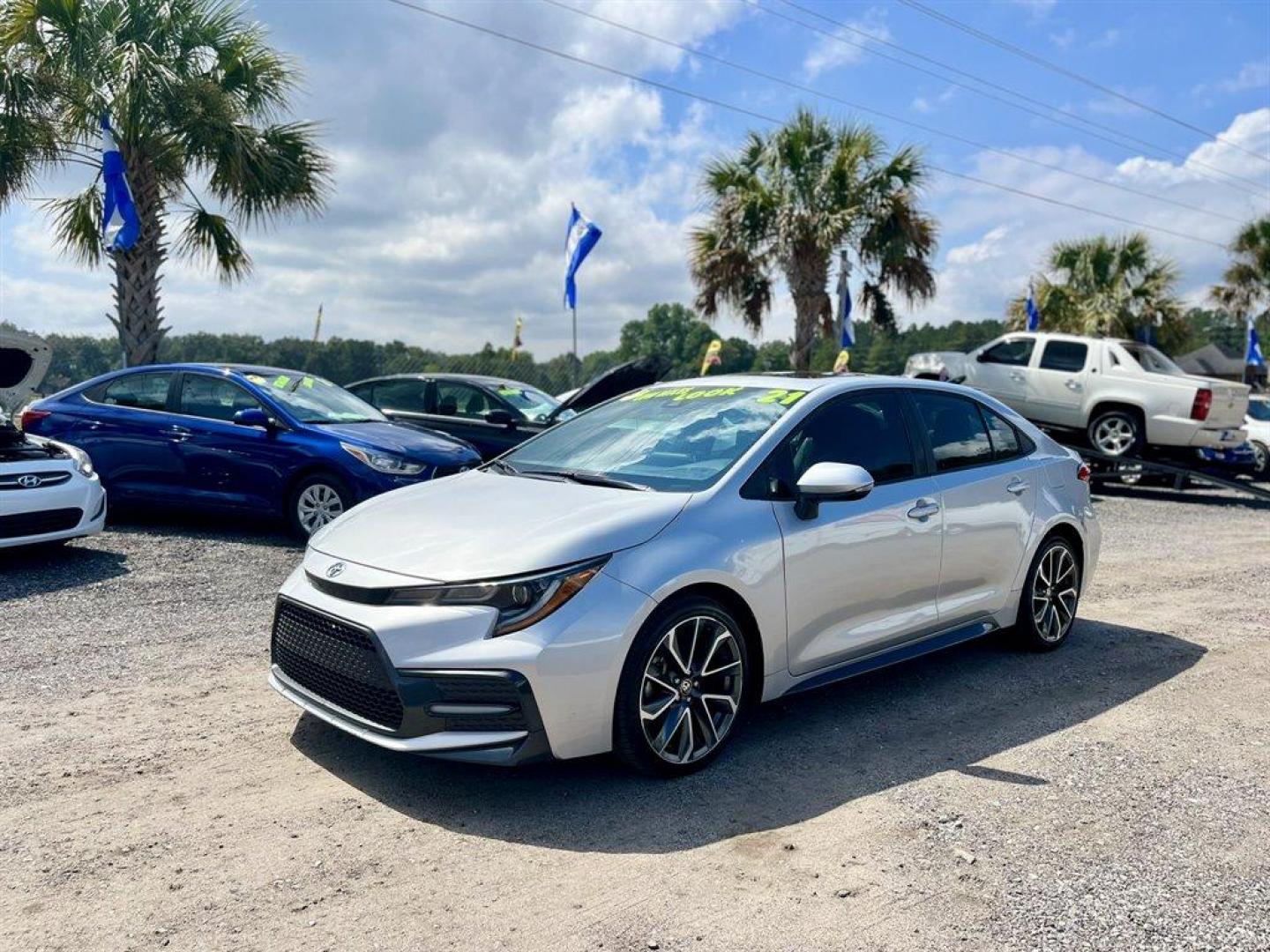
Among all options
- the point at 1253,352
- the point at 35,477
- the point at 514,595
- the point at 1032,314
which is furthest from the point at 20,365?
the point at 1253,352

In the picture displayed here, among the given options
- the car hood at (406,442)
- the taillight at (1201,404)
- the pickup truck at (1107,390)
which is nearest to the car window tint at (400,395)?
the car hood at (406,442)

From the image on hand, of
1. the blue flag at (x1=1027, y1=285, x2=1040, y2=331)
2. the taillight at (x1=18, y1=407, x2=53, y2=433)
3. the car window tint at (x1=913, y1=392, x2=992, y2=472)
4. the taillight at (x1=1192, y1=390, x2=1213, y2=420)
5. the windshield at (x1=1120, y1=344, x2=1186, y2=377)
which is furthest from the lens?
the blue flag at (x1=1027, y1=285, x2=1040, y2=331)

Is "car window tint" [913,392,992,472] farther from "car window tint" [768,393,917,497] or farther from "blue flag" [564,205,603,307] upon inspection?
"blue flag" [564,205,603,307]

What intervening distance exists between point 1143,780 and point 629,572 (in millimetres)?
2222

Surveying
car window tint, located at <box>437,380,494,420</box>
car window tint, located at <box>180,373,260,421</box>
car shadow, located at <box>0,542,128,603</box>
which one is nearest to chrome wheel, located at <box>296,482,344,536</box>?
car window tint, located at <box>180,373,260,421</box>

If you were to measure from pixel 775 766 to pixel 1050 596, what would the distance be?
257 centimetres

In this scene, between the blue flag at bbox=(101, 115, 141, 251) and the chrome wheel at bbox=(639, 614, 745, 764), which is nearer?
the chrome wheel at bbox=(639, 614, 745, 764)

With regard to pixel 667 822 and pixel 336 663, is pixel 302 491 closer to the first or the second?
pixel 336 663

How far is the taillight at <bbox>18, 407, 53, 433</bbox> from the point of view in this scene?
959cm

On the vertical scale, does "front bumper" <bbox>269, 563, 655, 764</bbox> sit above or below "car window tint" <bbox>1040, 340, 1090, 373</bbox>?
below

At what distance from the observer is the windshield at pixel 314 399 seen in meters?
9.03

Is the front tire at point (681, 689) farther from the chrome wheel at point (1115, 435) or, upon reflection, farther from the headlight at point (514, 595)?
the chrome wheel at point (1115, 435)

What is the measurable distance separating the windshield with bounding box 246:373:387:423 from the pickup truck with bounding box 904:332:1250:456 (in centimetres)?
801

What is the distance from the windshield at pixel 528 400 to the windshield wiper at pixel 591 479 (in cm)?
737
